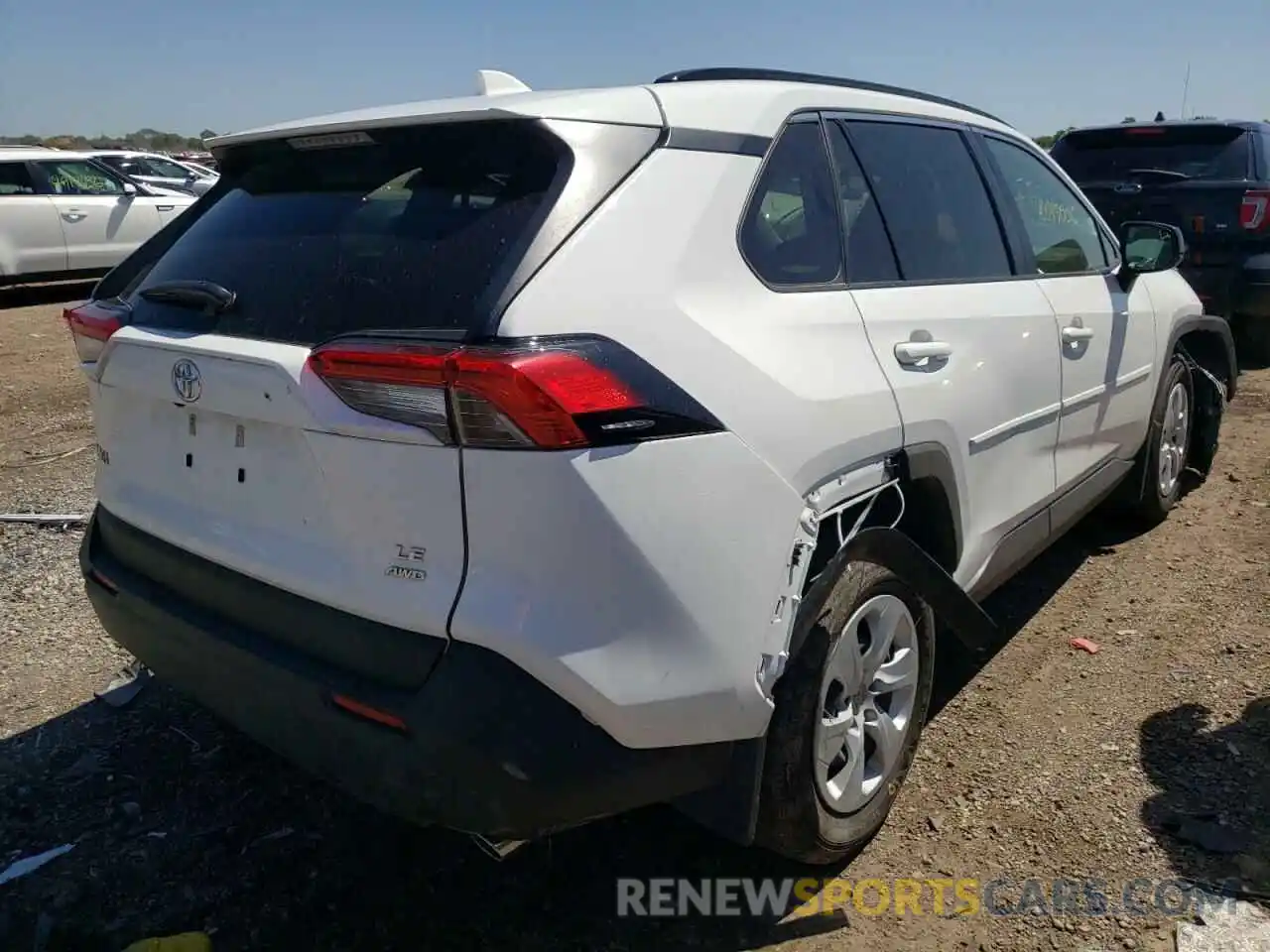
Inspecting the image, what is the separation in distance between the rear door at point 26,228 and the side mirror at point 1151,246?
11946 millimetres

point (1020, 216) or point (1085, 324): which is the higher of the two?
point (1020, 216)

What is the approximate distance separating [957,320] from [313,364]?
1794 millimetres

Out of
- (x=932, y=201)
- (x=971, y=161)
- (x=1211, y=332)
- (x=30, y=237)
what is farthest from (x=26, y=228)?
(x=1211, y=332)

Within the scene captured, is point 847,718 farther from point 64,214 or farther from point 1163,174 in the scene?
point 64,214

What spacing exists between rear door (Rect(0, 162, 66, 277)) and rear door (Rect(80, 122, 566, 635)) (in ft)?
36.9

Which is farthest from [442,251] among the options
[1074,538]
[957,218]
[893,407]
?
[1074,538]

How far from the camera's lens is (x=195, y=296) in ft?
7.91

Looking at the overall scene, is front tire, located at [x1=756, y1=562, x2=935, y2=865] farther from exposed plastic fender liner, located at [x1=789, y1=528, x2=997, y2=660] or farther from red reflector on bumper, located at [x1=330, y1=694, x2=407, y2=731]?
red reflector on bumper, located at [x1=330, y1=694, x2=407, y2=731]

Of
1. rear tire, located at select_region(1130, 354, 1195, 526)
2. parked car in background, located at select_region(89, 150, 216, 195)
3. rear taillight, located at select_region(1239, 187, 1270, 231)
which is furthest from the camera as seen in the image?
parked car in background, located at select_region(89, 150, 216, 195)

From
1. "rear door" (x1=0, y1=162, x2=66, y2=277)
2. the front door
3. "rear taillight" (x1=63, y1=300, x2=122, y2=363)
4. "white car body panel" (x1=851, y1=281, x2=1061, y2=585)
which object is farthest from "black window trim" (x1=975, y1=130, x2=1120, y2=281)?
"rear door" (x1=0, y1=162, x2=66, y2=277)

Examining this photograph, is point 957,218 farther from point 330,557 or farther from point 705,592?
point 330,557

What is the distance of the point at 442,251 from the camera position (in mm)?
2086

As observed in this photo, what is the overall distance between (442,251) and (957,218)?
188cm

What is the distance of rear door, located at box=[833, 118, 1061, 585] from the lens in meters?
2.74
